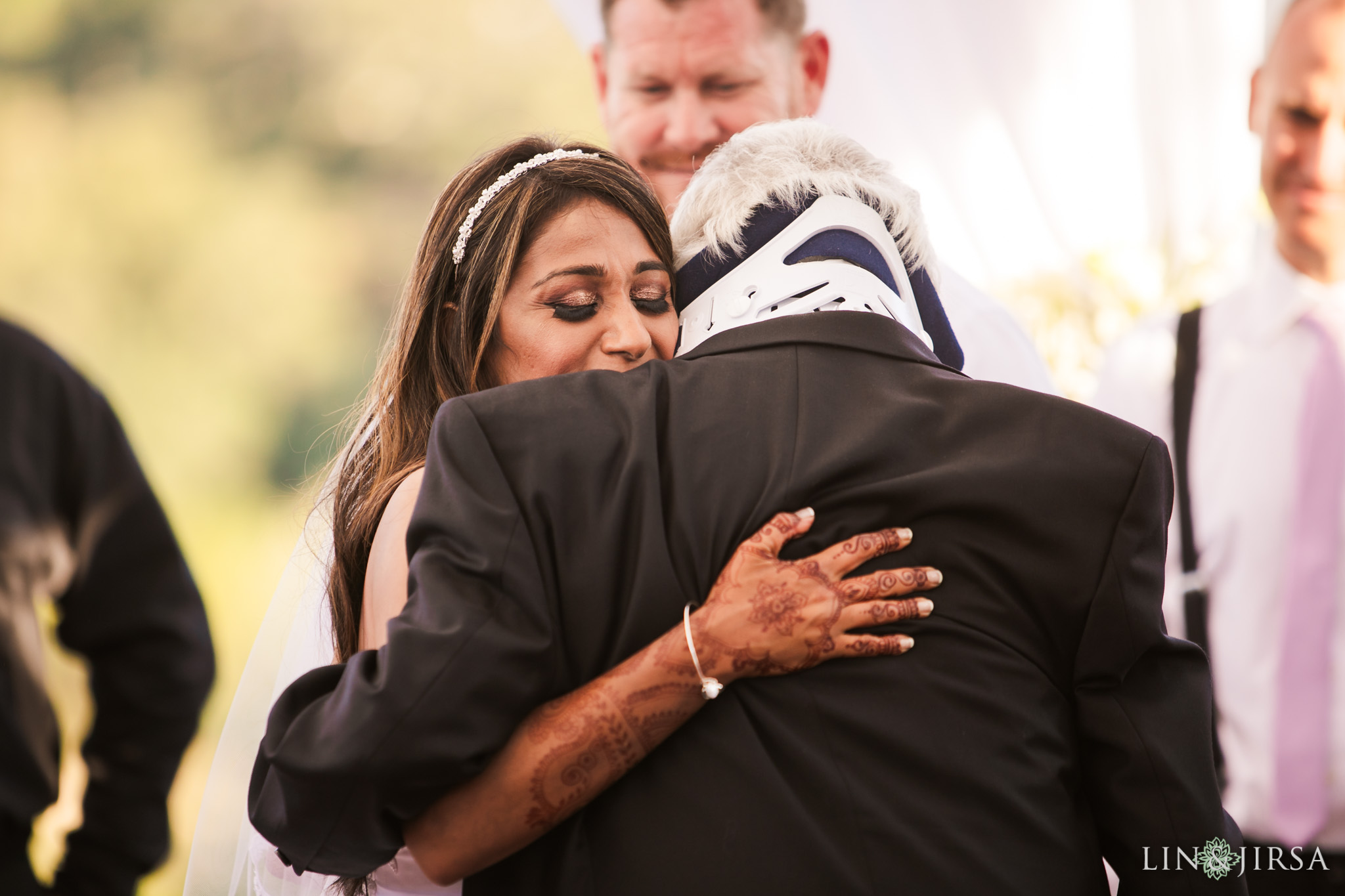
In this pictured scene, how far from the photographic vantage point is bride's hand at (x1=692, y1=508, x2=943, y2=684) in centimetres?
108

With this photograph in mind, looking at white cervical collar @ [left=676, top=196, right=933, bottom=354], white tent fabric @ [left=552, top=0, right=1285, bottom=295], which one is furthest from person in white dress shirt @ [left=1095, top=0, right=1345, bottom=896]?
white cervical collar @ [left=676, top=196, right=933, bottom=354]

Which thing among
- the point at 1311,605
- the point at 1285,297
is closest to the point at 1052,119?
the point at 1285,297

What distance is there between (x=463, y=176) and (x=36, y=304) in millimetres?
893

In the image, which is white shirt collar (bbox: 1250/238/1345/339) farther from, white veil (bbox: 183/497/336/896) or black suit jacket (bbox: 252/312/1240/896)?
white veil (bbox: 183/497/336/896)

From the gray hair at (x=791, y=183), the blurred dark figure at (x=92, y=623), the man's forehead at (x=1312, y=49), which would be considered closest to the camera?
the gray hair at (x=791, y=183)

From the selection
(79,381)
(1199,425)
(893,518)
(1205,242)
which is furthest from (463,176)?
(1205,242)

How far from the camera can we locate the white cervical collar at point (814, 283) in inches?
50.8

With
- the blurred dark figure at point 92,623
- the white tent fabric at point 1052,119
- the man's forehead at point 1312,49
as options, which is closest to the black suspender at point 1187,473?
the white tent fabric at point 1052,119

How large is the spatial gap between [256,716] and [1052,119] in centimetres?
239

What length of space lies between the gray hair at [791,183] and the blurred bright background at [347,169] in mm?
1200

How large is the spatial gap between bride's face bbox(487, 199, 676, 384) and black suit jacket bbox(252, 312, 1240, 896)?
14.2 inches

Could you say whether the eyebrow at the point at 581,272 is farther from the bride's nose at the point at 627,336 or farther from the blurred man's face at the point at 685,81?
the blurred man's face at the point at 685,81

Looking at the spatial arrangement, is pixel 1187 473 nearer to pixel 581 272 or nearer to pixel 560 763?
pixel 581 272

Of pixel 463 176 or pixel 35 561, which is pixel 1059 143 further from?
pixel 35 561
